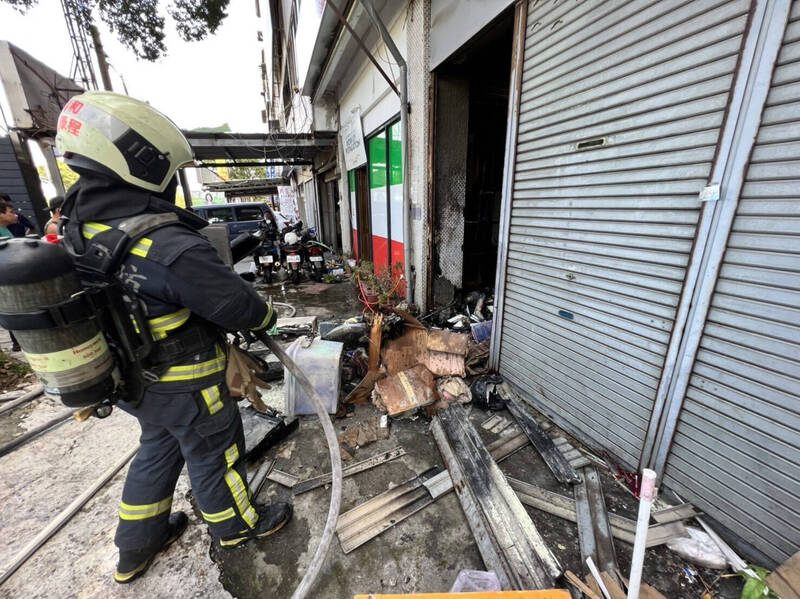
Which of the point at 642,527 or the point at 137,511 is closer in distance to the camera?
the point at 642,527

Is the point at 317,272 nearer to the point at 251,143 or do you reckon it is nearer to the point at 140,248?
the point at 251,143

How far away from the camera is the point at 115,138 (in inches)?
50.3

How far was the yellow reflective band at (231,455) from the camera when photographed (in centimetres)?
158

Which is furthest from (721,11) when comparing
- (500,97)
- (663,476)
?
(500,97)

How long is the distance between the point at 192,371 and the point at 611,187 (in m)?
2.60

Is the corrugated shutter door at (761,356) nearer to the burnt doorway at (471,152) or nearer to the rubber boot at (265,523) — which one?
the burnt doorway at (471,152)

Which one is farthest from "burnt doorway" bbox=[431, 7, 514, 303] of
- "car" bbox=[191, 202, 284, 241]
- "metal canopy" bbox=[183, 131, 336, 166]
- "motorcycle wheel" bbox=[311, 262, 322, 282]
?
"car" bbox=[191, 202, 284, 241]

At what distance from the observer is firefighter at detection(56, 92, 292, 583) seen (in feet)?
4.17

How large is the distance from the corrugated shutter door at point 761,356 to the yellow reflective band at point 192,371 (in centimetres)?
253

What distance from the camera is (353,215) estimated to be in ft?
25.7

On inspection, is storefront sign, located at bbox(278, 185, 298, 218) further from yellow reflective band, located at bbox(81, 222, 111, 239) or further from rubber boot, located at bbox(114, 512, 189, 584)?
rubber boot, located at bbox(114, 512, 189, 584)

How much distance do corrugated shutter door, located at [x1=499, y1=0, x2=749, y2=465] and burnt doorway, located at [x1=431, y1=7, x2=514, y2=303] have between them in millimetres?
1051

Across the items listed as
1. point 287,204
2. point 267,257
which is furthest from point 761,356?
point 287,204

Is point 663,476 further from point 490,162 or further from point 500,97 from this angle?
point 500,97
